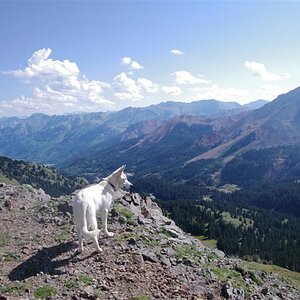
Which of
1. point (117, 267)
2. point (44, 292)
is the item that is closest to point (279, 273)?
point (117, 267)

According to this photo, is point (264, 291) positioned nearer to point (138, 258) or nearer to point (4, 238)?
point (138, 258)

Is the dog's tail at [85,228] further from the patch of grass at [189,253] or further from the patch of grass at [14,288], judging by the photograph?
the patch of grass at [189,253]

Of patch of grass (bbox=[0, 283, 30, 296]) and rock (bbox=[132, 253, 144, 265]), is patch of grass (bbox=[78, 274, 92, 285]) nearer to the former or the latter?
patch of grass (bbox=[0, 283, 30, 296])

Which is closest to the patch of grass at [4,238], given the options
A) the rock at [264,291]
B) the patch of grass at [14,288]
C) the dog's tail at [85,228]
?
the patch of grass at [14,288]

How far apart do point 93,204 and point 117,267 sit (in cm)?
310

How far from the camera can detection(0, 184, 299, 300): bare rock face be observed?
15492 mm

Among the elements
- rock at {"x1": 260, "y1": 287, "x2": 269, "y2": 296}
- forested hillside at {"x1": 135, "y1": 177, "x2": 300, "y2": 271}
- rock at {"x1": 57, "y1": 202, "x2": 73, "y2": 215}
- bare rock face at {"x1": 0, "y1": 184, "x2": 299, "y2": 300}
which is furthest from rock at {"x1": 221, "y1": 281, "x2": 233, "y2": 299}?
forested hillside at {"x1": 135, "y1": 177, "x2": 300, "y2": 271}

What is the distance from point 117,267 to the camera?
1705cm

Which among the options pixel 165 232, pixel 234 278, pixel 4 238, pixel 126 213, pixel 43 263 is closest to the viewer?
pixel 43 263

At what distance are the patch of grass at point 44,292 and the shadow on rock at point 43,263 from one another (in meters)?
1.43

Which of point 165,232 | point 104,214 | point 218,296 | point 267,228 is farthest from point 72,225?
point 267,228

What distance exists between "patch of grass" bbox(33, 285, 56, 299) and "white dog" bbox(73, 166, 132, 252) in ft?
9.04

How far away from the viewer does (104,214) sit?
1992 cm

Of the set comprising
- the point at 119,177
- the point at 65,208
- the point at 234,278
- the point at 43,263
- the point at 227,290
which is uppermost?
the point at 119,177
